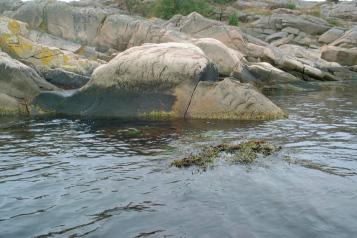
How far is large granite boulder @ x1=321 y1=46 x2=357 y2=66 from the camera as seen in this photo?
42.5 metres

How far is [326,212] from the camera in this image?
718 centimetres

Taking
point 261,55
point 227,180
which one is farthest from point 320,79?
point 227,180

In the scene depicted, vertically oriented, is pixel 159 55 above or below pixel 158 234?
above

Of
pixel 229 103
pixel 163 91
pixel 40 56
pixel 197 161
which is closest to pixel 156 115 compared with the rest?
pixel 163 91

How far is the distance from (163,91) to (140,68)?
1.39 m

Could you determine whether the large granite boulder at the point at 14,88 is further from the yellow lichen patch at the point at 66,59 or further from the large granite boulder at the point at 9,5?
the large granite boulder at the point at 9,5

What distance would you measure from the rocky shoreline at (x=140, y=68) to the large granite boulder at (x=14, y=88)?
0.04 metres

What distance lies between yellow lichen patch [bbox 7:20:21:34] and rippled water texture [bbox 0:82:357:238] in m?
13.3

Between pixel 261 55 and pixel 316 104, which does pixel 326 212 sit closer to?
pixel 316 104

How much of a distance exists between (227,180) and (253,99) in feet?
29.0

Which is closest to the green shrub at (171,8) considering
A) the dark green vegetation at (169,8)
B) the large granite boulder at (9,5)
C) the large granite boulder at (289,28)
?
the dark green vegetation at (169,8)

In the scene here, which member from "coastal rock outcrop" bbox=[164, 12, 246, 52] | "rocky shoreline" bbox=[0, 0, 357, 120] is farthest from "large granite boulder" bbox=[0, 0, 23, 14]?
"coastal rock outcrop" bbox=[164, 12, 246, 52]

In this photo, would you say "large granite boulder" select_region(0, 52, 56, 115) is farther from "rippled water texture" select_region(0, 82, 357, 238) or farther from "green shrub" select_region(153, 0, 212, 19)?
"green shrub" select_region(153, 0, 212, 19)

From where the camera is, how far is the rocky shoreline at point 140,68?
709 inches
